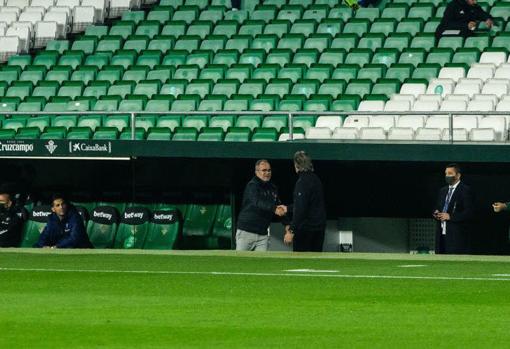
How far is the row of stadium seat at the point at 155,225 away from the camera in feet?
81.0

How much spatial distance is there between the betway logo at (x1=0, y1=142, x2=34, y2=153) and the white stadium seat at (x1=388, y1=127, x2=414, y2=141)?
5642mm

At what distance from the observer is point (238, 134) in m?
24.2

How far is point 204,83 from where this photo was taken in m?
26.9

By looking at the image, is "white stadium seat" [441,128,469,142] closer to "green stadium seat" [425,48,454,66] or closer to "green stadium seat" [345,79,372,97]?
"green stadium seat" [345,79,372,97]

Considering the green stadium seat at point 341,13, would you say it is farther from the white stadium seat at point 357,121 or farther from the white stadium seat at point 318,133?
the white stadium seat at point 318,133

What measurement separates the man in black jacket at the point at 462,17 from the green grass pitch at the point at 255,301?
8.22 m

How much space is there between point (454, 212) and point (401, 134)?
304 cm

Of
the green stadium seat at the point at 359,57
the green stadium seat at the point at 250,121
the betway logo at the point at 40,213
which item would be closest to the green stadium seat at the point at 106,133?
the betway logo at the point at 40,213

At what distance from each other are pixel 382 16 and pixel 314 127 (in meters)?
5.40

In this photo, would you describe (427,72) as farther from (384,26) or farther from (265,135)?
(265,135)

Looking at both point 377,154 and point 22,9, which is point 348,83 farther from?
point 22,9

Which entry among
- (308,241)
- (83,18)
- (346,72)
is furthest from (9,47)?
(308,241)

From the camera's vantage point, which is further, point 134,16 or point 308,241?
point 134,16

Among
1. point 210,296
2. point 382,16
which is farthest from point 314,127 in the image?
point 210,296
